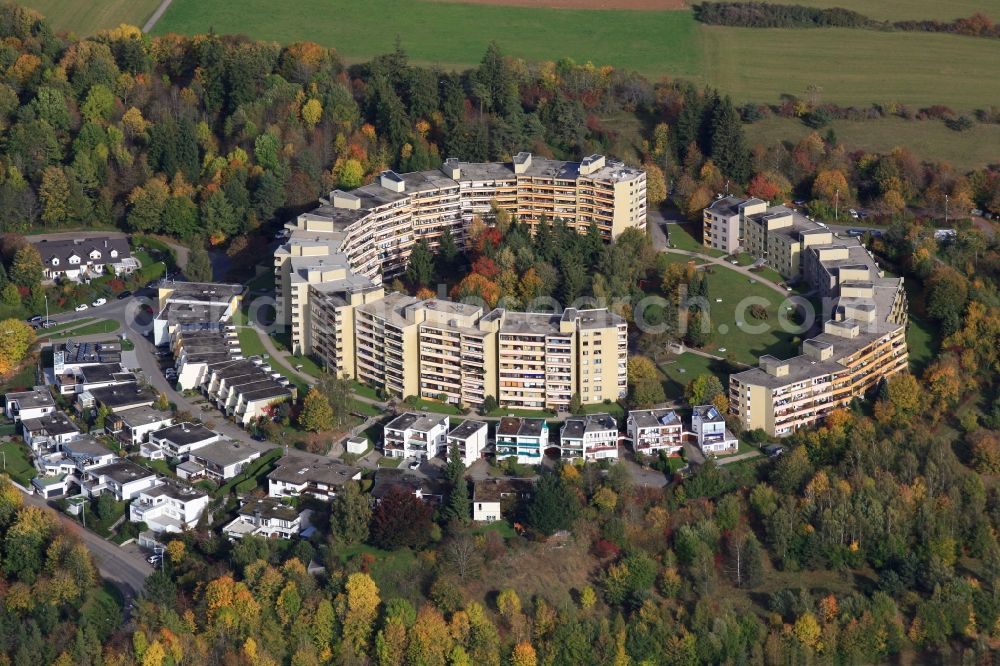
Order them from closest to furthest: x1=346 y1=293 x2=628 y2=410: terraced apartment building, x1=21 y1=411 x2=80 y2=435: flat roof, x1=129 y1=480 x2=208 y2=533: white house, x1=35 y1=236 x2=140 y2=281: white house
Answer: x1=129 y1=480 x2=208 y2=533: white house
x1=21 y1=411 x2=80 y2=435: flat roof
x1=346 y1=293 x2=628 y2=410: terraced apartment building
x1=35 y1=236 x2=140 y2=281: white house

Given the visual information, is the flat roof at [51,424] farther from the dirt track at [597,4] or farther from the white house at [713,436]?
the dirt track at [597,4]

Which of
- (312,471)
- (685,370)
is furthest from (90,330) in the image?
(685,370)

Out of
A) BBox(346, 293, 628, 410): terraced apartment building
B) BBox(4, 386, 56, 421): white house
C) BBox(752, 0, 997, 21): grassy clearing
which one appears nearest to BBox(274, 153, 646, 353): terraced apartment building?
BBox(346, 293, 628, 410): terraced apartment building

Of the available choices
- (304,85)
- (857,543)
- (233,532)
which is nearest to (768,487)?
(857,543)

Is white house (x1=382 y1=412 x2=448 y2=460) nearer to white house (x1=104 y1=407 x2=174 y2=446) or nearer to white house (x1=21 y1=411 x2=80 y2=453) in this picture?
white house (x1=104 y1=407 x2=174 y2=446)

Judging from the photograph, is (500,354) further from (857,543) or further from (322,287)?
(857,543)

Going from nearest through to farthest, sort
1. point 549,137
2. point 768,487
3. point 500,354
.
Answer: point 768,487 → point 500,354 → point 549,137
